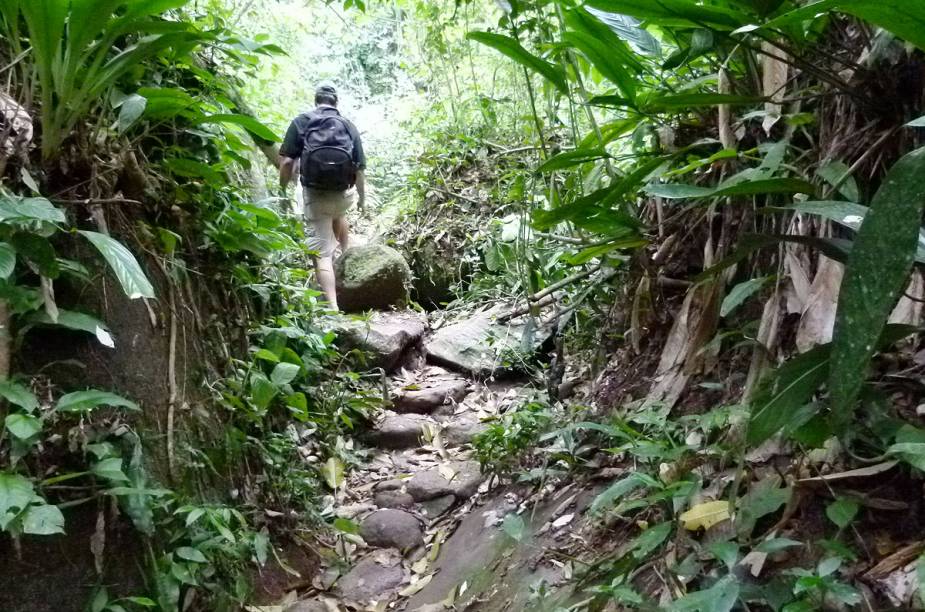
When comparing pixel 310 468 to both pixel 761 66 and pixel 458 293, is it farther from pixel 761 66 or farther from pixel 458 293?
pixel 458 293

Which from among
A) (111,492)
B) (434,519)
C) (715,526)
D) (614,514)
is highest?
(111,492)

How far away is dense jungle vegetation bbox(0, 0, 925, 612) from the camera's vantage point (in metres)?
1.17

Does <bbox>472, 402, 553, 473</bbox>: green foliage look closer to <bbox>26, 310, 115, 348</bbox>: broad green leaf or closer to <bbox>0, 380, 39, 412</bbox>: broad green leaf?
<bbox>26, 310, 115, 348</bbox>: broad green leaf

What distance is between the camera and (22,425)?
1.48 metres

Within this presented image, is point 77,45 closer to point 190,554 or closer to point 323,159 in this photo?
point 190,554

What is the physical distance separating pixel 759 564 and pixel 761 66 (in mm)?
1373

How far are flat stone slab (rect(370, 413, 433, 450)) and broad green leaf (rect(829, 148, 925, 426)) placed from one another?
2.58 m

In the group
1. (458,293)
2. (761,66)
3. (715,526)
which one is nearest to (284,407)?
(715,526)

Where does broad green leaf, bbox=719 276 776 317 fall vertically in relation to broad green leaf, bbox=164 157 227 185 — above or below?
below

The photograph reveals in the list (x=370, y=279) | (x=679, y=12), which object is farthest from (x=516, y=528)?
(x=370, y=279)

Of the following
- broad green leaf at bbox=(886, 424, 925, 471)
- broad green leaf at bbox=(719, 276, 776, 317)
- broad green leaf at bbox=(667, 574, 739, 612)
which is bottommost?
broad green leaf at bbox=(667, 574, 739, 612)

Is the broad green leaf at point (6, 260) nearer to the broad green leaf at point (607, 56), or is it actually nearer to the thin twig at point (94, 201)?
the thin twig at point (94, 201)

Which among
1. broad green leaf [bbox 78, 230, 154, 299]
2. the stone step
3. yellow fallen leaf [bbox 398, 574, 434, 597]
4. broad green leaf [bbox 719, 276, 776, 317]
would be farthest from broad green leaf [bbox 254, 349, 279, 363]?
broad green leaf [bbox 719, 276, 776, 317]

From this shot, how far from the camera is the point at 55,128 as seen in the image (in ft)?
5.59
